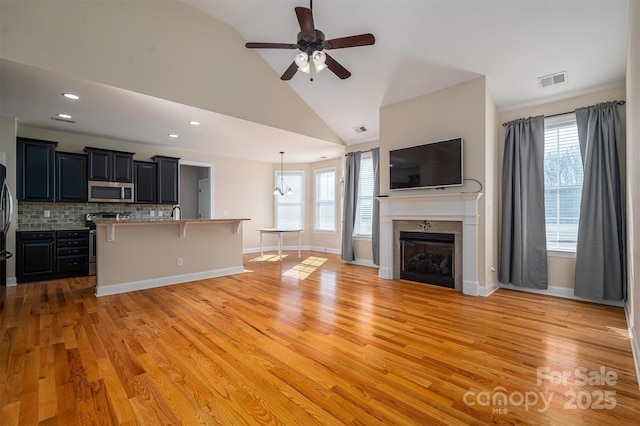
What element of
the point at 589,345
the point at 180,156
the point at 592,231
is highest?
the point at 180,156

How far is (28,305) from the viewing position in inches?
145

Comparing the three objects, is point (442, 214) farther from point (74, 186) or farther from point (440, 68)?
point (74, 186)

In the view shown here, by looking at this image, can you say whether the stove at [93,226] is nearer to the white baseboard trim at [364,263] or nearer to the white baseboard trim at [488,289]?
the white baseboard trim at [364,263]

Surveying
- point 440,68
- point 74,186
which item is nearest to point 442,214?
point 440,68

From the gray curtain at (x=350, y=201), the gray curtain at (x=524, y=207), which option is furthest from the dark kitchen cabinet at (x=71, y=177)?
the gray curtain at (x=524, y=207)

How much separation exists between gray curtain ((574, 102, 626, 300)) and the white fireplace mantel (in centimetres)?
130

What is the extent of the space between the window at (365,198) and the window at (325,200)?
5.01 feet

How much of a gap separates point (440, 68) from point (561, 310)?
354cm

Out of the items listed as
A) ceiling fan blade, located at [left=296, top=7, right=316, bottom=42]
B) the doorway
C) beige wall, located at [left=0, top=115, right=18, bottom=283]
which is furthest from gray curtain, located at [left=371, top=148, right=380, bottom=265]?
beige wall, located at [left=0, top=115, right=18, bottom=283]

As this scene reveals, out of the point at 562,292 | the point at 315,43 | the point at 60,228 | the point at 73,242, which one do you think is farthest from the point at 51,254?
the point at 562,292

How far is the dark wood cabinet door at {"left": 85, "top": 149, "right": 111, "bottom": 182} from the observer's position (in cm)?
559

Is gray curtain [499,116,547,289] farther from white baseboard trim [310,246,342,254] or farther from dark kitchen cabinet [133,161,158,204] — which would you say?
dark kitchen cabinet [133,161,158,204]

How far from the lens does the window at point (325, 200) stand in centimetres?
828

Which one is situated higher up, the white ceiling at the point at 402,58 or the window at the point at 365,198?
the white ceiling at the point at 402,58
